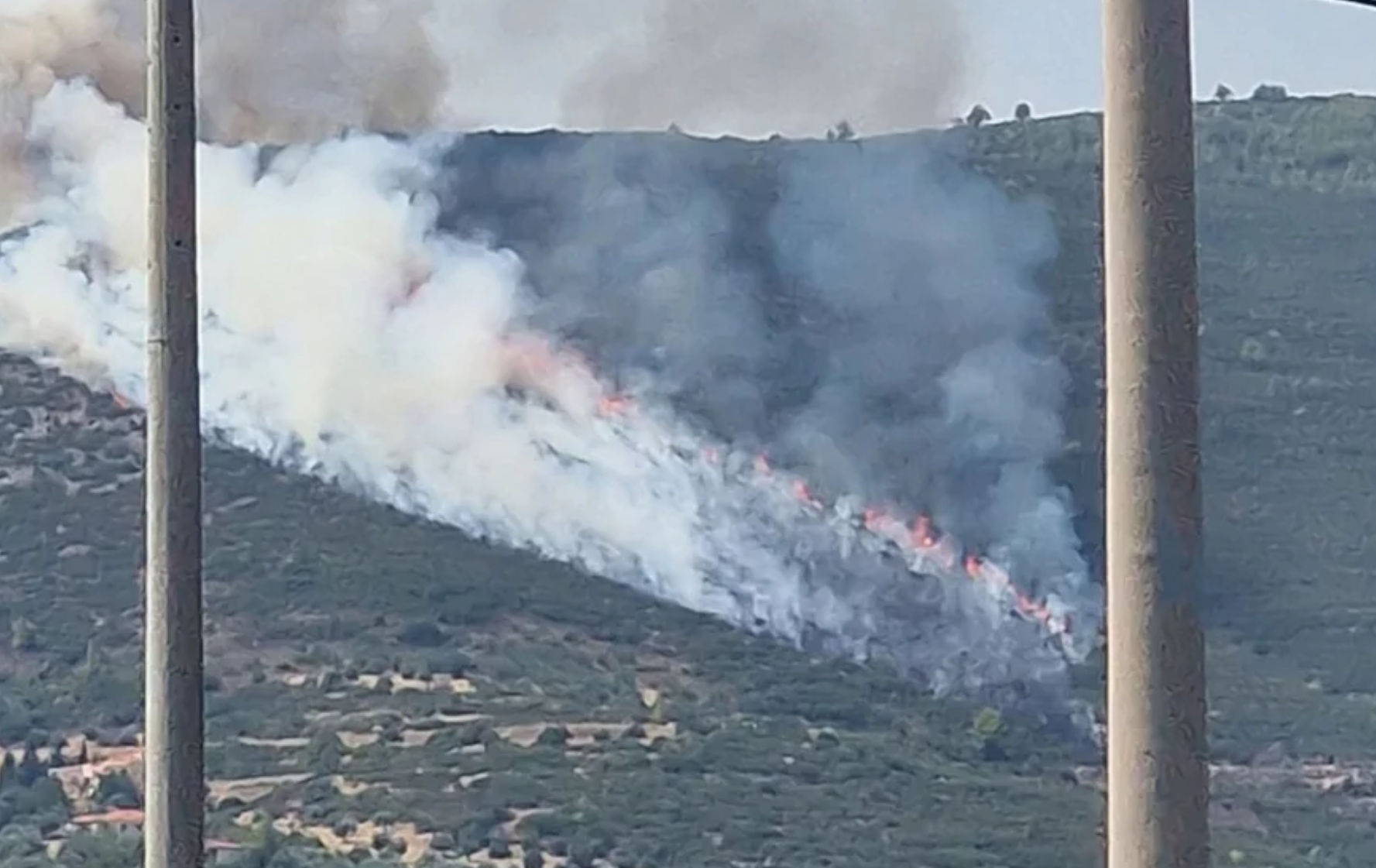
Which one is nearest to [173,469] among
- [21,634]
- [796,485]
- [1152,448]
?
[1152,448]

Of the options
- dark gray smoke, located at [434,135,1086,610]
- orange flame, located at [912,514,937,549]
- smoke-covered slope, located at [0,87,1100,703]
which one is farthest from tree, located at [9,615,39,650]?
orange flame, located at [912,514,937,549]

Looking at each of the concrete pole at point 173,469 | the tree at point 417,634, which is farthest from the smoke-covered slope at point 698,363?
the concrete pole at point 173,469

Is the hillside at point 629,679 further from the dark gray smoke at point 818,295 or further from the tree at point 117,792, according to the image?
the dark gray smoke at point 818,295

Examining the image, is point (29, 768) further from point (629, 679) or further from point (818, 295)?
point (818, 295)

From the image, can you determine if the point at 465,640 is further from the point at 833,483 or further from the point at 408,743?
the point at 833,483

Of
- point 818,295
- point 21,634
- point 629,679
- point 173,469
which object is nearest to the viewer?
point 173,469

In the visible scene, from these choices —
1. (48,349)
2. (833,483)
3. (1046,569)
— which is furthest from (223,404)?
(1046,569)

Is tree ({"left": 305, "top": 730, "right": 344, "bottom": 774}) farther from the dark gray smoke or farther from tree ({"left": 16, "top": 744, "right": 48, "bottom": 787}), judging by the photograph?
the dark gray smoke

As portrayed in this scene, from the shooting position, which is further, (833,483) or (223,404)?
(833,483)
